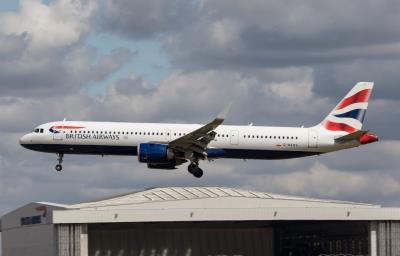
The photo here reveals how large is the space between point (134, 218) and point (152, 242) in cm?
1303

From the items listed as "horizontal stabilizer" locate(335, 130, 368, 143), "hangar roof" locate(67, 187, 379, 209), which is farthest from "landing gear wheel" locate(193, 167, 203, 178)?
"hangar roof" locate(67, 187, 379, 209)

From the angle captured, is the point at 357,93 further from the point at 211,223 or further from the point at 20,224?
the point at 20,224

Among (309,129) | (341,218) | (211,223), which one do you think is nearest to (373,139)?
(309,129)

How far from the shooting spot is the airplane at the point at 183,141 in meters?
117

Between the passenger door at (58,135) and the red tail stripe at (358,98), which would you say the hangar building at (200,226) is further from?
the red tail stripe at (358,98)

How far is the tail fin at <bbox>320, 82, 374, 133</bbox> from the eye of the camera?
12504 centimetres

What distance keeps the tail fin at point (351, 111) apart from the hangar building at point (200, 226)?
52.3 feet

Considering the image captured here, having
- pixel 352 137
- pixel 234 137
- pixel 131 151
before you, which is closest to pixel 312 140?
pixel 352 137

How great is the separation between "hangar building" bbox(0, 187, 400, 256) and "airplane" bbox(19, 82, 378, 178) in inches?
535

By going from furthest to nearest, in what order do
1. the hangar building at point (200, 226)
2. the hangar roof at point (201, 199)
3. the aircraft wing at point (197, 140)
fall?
the hangar roof at point (201, 199), the hangar building at point (200, 226), the aircraft wing at point (197, 140)

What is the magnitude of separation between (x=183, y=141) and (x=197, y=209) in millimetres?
18871

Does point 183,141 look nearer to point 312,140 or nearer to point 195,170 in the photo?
point 195,170

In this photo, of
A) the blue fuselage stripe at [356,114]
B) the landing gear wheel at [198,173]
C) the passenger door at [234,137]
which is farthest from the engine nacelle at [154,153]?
the blue fuselage stripe at [356,114]

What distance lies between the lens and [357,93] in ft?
424
